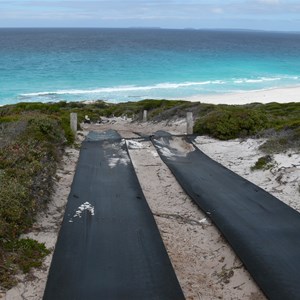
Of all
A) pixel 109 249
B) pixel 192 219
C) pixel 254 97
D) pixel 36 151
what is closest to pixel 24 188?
pixel 109 249

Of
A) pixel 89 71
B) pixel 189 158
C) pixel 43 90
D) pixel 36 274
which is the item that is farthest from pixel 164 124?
pixel 89 71

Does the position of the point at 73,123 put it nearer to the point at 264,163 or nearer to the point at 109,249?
the point at 264,163

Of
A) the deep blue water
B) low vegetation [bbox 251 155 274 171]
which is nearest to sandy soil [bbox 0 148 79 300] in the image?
low vegetation [bbox 251 155 274 171]

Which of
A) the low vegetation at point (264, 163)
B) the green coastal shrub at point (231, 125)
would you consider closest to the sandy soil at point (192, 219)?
the low vegetation at point (264, 163)

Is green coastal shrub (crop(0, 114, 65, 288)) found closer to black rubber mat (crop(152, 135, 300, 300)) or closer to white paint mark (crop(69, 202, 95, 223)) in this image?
white paint mark (crop(69, 202, 95, 223))

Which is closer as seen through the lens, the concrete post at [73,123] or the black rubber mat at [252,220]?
the black rubber mat at [252,220]

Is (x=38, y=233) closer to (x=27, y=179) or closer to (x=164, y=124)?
(x=27, y=179)

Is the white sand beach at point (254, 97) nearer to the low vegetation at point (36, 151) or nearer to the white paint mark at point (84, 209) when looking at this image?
the low vegetation at point (36, 151)
